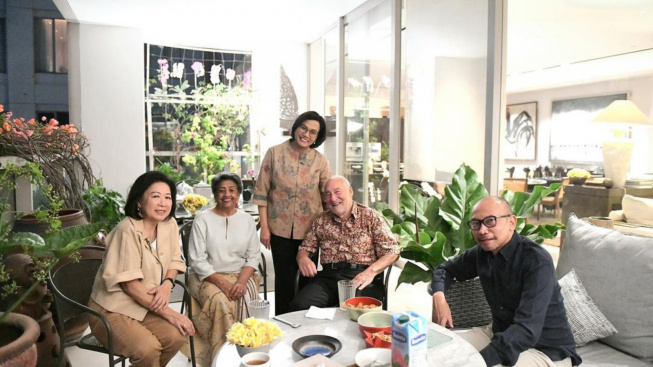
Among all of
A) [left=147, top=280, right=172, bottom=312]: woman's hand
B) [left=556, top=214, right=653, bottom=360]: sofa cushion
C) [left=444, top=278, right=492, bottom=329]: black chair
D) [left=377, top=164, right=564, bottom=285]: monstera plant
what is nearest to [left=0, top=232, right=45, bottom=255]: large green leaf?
[left=147, top=280, right=172, bottom=312]: woman's hand

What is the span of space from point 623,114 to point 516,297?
157cm

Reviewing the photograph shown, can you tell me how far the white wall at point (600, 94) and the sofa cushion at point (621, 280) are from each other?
737 millimetres

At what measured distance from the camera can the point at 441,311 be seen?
6.67 ft

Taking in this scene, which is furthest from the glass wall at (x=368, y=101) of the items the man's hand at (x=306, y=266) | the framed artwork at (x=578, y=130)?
the man's hand at (x=306, y=266)

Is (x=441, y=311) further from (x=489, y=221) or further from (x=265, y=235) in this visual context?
(x=265, y=235)

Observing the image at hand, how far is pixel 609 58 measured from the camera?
2850 mm

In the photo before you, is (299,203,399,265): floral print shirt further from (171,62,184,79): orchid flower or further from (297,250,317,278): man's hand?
(171,62,184,79): orchid flower

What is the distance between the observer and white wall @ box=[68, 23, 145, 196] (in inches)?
245

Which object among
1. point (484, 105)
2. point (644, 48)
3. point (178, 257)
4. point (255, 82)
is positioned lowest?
point (178, 257)

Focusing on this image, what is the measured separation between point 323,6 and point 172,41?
9.10ft

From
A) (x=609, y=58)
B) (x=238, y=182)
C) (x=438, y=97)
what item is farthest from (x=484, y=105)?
(x=238, y=182)

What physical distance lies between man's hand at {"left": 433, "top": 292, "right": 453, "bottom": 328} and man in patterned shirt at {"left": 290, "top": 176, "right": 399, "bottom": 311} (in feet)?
1.66

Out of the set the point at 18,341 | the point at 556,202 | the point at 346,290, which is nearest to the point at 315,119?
the point at 346,290

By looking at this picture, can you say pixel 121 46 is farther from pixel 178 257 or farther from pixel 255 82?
pixel 178 257
